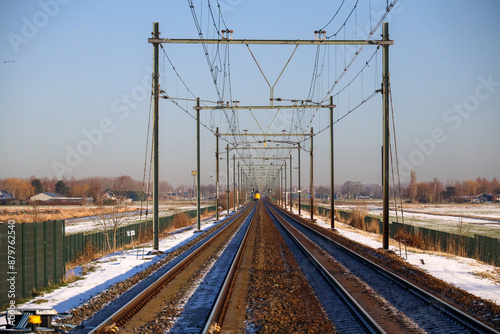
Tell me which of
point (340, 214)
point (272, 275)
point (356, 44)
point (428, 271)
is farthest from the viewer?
point (340, 214)

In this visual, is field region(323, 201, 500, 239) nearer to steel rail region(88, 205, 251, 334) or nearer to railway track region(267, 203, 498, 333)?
railway track region(267, 203, 498, 333)

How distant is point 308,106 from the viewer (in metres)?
29.5

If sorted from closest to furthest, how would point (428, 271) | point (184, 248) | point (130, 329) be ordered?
1. point (130, 329)
2. point (428, 271)
3. point (184, 248)

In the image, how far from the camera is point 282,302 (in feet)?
32.7

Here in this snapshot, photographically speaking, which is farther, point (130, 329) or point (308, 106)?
point (308, 106)

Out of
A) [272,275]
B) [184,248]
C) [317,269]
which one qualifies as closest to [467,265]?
[317,269]

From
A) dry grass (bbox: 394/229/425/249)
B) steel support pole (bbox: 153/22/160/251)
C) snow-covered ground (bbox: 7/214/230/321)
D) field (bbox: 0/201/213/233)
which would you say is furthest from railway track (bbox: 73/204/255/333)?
dry grass (bbox: 394/229/425/249)

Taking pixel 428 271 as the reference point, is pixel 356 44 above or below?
above

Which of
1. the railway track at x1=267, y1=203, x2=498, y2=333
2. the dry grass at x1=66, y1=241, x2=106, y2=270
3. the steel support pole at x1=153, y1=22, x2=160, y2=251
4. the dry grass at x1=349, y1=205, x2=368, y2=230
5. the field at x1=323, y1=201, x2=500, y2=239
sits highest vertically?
the steel support pole at x1=153, y1=22, x2=160, y2=251

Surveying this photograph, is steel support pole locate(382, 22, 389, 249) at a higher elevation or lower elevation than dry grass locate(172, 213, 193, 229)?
higher

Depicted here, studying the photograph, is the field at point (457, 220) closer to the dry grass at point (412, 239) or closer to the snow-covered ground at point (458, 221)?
the snow-covered ground at point (458, 221)

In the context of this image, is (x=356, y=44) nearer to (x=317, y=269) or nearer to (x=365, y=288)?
(x=317, y=269)

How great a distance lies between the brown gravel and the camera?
8094mm

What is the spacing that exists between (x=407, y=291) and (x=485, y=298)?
1892mm
